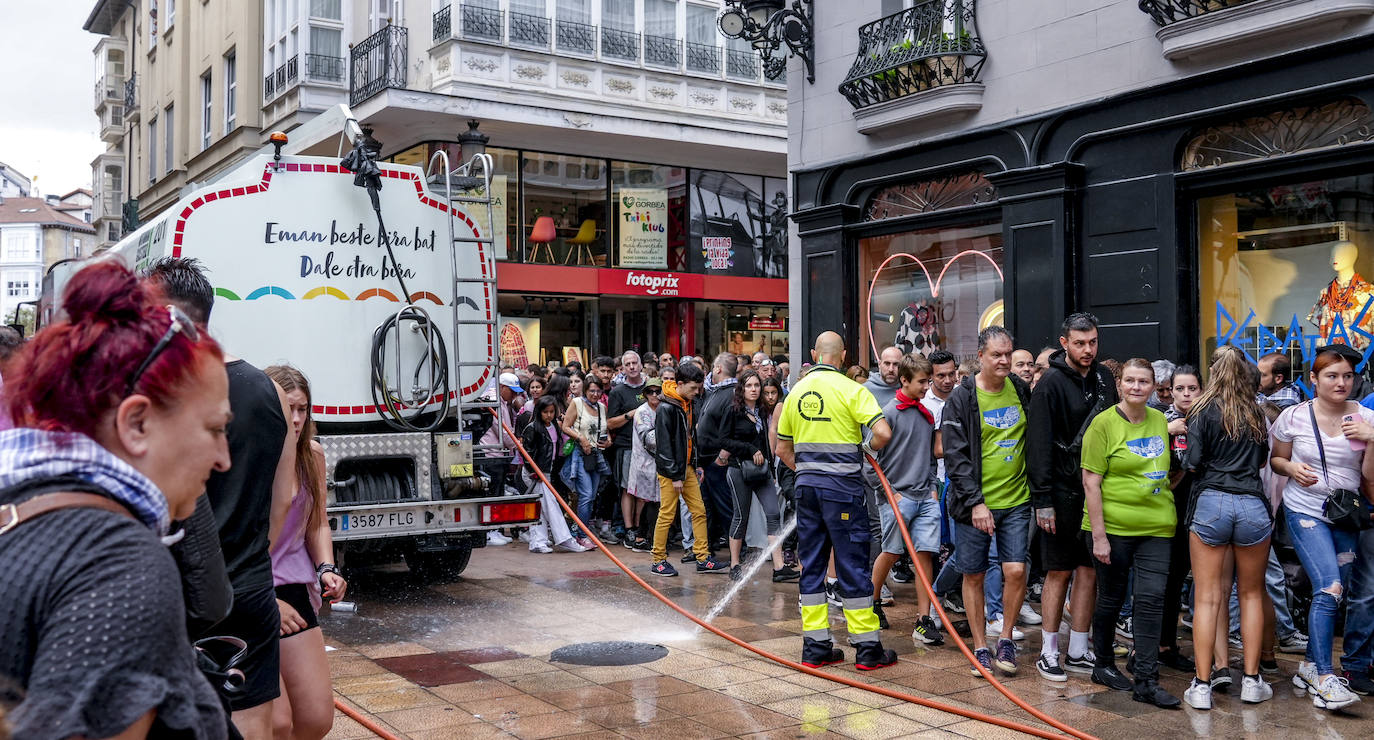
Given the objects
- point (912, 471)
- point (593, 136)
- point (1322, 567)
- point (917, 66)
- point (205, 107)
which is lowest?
point (1322, 567)

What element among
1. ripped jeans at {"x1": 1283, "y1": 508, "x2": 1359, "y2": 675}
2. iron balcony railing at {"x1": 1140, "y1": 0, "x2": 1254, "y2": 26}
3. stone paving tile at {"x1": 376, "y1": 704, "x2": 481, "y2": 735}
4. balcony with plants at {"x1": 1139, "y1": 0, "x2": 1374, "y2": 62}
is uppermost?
iron balcony railing at {"x1": 1140, "y1": 0, "x2": 1254, "y2": 26}

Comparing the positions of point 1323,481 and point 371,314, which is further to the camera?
point 371,314

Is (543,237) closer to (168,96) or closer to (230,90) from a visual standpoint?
(230,90)

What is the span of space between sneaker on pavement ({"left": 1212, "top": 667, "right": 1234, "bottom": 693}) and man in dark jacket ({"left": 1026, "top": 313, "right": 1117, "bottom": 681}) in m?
0.78

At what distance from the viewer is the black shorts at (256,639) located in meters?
3.48

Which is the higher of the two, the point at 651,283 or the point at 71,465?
the point at 651,283

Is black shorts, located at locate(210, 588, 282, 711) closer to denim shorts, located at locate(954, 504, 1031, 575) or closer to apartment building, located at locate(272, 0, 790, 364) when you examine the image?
denim shorts, located at locate(954, 504, 1031, 575)

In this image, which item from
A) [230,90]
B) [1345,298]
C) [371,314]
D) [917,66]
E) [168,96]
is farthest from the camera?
[168,96]

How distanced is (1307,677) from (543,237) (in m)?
19.0

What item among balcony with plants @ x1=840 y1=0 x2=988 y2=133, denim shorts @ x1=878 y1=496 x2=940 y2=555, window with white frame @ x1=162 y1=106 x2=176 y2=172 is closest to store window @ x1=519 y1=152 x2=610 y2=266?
balcony with plants @ x1=840 y1=0 x2=988 y2=133

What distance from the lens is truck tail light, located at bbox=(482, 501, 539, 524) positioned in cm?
947

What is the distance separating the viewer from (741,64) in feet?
81.1

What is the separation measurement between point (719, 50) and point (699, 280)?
469cm

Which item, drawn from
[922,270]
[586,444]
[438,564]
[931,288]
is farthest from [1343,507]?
[586,444]
